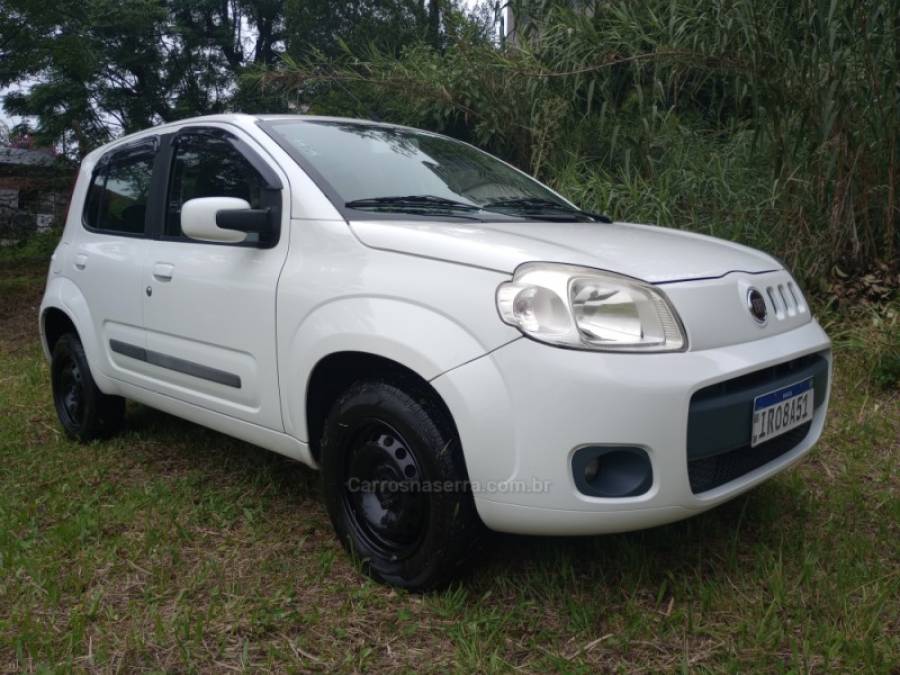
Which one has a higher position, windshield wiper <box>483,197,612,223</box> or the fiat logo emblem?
windshield wiper <box>483,197,612,223</box>


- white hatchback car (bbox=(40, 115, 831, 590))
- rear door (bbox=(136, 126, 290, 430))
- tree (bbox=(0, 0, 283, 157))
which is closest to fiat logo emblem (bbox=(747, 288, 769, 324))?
white hatchback car (bbox=(40, 115, 831, 590))

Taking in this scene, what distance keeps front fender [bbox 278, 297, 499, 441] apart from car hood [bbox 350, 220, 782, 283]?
18 centimetres

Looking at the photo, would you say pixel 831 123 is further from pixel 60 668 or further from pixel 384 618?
pixel 60 668

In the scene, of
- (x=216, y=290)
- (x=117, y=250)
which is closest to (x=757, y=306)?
(x=216, y=290)

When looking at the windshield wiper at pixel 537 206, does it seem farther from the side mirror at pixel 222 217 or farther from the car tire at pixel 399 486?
the car tire at pixel 399 486

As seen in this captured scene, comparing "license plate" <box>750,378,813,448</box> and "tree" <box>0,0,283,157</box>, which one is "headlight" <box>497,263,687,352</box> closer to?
"license plate" <box>750,378,813,448</box>

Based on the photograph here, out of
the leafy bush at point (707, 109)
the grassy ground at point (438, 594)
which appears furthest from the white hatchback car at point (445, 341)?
the leafy bush at point (707, 109)

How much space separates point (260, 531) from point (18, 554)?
0.78 meters

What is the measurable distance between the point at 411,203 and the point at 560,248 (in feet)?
2.15

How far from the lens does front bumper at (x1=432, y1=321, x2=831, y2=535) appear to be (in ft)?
5.87

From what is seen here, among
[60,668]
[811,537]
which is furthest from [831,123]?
[60,668]

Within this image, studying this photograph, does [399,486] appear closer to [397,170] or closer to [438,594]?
[438,594]

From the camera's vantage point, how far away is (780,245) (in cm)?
479

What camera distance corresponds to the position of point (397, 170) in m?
2.73
